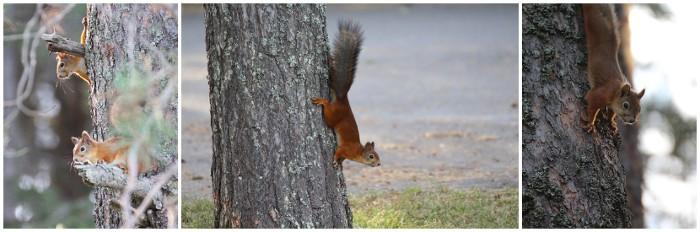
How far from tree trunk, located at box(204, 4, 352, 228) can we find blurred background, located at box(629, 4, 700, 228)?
1430 mm

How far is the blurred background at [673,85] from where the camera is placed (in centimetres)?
348

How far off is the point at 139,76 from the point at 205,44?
293 mm

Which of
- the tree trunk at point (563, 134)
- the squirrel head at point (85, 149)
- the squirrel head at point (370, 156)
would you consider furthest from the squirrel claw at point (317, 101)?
the squirrel head at point (85, 149)

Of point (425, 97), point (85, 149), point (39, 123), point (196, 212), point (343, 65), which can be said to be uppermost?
point (343, 65)

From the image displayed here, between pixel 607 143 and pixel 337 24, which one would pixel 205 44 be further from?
pixel 607 143

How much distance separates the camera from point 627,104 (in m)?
3.19

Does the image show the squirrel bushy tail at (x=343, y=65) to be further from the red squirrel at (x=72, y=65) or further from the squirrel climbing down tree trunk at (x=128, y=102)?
the red squirrel at (x=72, y=65)

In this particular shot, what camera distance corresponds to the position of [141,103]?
325 centimetres

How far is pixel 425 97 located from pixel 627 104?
0.84 meters

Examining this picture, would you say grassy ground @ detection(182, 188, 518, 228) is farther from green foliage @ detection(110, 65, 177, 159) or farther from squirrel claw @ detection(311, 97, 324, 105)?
squirrel claw @ detection(311, 97, 324, 105)

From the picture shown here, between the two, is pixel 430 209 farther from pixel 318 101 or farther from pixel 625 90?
pixel 625 90

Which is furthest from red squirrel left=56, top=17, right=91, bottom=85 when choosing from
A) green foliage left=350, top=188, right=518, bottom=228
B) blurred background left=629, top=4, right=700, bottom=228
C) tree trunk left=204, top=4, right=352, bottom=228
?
blurred background left=629, top=4, right=700, bottom=228

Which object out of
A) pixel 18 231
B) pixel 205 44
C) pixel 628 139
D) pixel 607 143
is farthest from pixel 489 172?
pixel 18 231

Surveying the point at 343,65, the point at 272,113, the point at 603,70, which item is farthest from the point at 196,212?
the point at 603,70
